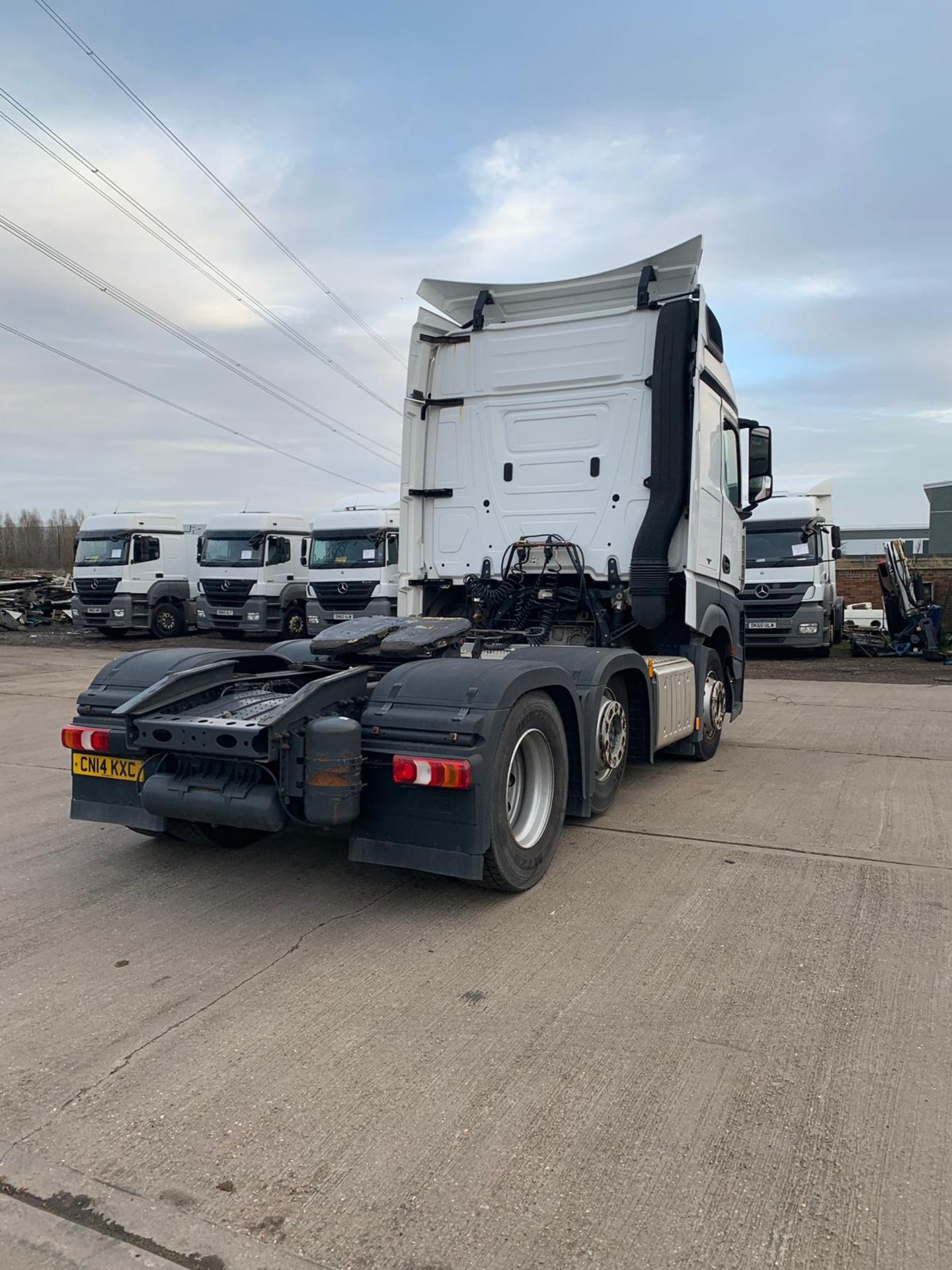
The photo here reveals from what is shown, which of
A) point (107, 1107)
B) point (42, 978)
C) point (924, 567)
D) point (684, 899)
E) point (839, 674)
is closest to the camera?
point (107, 1107)

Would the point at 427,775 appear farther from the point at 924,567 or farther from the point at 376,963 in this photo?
the point at 924,567

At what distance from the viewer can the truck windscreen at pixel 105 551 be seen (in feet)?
79.7

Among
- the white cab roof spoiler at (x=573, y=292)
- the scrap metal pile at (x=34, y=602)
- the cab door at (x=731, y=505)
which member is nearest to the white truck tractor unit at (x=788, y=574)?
the cab door at (x=731, y=505)

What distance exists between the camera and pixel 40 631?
93.1 ft

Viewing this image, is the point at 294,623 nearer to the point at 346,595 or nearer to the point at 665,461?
the point at 346,595

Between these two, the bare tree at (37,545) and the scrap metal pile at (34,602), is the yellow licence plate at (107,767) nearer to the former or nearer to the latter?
the scrap metal pile at (34,602)

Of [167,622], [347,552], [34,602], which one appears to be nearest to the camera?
[347,552]

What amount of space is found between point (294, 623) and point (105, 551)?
5153 millimetres

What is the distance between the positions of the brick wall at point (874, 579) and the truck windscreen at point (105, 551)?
18151mm

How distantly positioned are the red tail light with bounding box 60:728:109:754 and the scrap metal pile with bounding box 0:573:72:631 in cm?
2628

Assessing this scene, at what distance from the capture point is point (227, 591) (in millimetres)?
23609

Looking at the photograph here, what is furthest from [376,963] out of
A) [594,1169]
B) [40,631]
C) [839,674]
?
[40,631]

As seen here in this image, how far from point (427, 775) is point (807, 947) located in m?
1.80

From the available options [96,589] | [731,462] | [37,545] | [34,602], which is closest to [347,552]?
[96,589]
